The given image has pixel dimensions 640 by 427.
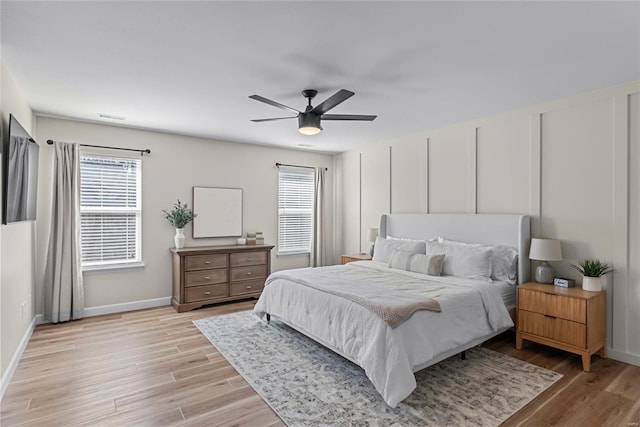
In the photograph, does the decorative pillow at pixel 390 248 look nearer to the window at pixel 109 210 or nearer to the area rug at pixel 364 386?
the area rug at pixel 364 386

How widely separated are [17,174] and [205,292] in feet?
8.93

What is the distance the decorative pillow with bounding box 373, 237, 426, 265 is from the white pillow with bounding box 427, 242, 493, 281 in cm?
26

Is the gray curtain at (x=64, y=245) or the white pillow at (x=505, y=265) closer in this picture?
the white pillow at (x=505, y=265)

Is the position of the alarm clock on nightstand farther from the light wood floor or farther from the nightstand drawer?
the light wood floor

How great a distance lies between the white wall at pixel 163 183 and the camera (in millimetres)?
4422

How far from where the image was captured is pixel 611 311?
329cm

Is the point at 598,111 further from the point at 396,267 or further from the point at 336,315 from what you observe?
the point at 336,315

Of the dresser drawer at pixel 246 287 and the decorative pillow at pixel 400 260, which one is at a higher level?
the decorative pillow at pixel 400 260

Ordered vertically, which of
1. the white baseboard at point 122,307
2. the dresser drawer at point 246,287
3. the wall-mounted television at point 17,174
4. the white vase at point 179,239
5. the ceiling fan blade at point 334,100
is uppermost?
the ceiling fan blade at point 334,100

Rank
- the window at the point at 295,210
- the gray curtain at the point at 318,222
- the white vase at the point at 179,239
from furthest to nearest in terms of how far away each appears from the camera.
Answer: the gray curtain at the point at 318,222
the window at the point at 295,210
the white vase at the point at 179,239

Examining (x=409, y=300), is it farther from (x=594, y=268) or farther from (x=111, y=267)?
(x=111, y=267)

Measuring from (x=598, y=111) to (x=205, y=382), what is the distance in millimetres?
4507

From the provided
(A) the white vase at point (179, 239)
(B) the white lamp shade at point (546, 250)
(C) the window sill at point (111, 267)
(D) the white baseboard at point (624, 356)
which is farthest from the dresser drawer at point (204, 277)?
(D) the white baseboard at point (624, 356)

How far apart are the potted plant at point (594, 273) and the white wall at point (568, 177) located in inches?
3.5
